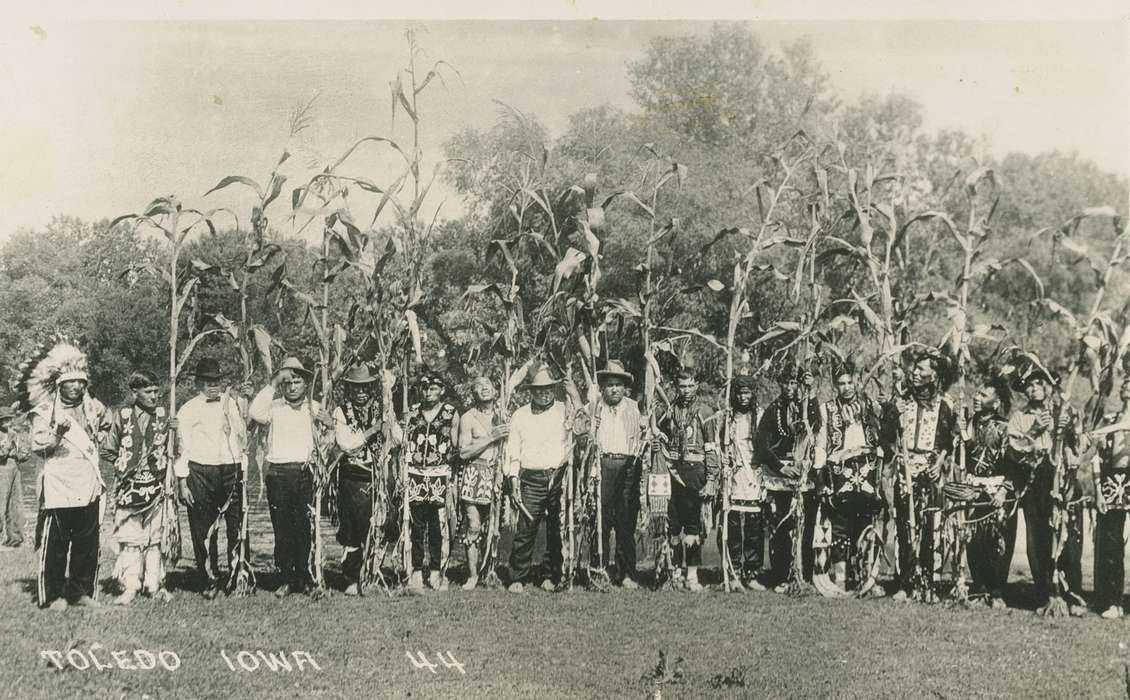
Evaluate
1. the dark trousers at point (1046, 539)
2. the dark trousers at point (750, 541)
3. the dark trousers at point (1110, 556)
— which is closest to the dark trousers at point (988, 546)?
the dark trousers at point (1046, 539)

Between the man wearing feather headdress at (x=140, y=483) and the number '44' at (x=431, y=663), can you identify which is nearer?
the number '44' at (x=431, y=663)

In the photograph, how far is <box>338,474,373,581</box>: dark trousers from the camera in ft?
18.5

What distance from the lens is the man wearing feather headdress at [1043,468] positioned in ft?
17.2

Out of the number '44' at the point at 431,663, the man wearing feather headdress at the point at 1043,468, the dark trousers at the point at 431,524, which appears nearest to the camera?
the number '44' at the point at 431,663

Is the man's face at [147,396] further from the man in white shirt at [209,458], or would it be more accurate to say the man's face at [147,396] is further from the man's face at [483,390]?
the man's face at [483,390]

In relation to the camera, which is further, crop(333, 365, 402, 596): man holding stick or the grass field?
crop(333, 365, 402, 596): man holding stick

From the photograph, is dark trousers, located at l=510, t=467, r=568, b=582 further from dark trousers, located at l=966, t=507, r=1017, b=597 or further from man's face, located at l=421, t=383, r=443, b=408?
dark trousers, located at l=966, t=507, r=1017, b=597

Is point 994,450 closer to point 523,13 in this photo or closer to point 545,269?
point 523,13

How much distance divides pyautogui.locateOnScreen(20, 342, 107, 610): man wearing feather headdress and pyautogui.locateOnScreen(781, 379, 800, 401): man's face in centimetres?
446

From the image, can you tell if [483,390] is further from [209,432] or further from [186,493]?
[186,493]

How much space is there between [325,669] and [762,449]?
10.2ft

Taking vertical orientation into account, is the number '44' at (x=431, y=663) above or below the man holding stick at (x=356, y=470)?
below

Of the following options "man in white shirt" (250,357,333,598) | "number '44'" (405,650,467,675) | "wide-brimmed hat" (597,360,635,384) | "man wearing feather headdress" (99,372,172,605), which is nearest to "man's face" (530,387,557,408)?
"wide-brimmed hat" (597,360,635,384)

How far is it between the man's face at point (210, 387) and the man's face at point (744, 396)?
348 cm
